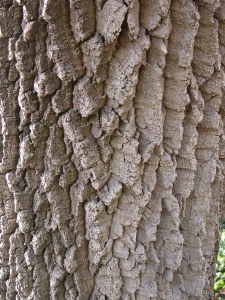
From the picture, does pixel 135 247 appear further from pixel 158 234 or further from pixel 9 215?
pixel 9 215

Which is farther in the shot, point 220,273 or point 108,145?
point 220,273

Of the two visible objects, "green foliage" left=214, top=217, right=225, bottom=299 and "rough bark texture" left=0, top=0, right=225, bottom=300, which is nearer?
"rough bark texture" left=0, top=0, right=225, bottom=300

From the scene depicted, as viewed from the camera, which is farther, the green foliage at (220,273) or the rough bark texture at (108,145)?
the green foliage at (220,273)

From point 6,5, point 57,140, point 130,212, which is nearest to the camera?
point 6,5

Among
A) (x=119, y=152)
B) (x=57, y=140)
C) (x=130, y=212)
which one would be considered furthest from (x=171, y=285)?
(x=57, y=140)

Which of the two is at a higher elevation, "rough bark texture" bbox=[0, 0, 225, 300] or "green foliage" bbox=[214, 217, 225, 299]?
"rough bark texture" bbox=[0, 0, 225, 300]

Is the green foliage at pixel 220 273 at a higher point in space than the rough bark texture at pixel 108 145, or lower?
lower

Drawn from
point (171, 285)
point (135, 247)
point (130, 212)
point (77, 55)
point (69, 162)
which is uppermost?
point (77, 55)

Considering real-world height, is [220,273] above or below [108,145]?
below
